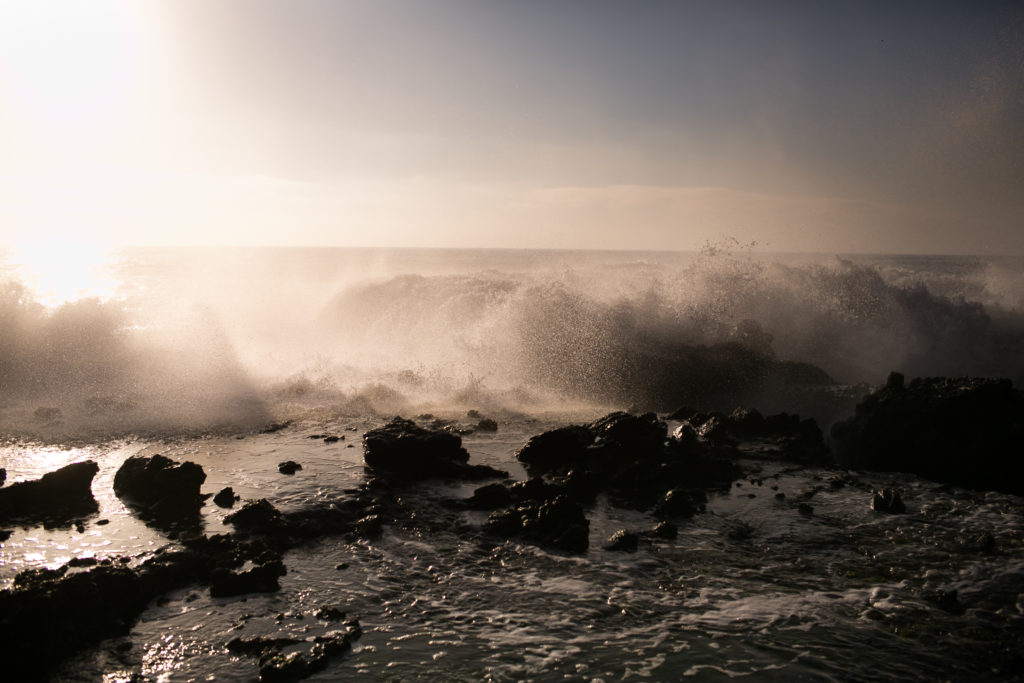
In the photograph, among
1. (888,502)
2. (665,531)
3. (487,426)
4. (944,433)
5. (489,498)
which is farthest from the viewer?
(487,426)

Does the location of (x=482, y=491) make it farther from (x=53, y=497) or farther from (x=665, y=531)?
(x=53, y=497)

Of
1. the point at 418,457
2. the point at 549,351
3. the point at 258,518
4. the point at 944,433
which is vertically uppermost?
the point at 549,351

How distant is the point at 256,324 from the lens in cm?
3622

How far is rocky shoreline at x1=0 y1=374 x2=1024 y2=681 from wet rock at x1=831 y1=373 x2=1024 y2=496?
0.03 meters

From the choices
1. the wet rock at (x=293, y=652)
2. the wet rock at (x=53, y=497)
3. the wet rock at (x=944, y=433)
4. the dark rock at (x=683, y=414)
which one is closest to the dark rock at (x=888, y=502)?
the wet rock at (x=944, y=433)

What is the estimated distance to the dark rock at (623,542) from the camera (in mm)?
10156

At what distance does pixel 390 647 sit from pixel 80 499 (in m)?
8.23

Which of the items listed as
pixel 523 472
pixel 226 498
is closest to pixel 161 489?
pixel 226 498

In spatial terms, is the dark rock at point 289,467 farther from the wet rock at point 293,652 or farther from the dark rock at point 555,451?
the wet rock at point 293,652

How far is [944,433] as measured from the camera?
13.9 metres

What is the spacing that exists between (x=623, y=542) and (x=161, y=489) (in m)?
8.84

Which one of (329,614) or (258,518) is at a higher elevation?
(258,518)

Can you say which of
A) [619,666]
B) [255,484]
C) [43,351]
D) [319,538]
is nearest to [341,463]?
[255,484]

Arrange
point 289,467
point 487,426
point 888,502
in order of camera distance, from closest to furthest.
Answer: point 888,502
point 289,467
point 487,426
